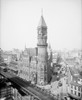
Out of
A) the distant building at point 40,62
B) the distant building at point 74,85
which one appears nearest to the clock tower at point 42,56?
the distant building at point 40,62

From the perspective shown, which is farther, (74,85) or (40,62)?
(40,62)

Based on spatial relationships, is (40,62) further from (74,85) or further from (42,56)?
(74,85)

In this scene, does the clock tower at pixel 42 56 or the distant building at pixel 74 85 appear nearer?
the distant building at pixel 74 85

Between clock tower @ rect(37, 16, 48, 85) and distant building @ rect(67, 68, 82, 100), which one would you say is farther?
clock tower @ rect(37, 16, 48, 85)

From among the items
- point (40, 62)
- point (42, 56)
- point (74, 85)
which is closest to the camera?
point (74, 85)

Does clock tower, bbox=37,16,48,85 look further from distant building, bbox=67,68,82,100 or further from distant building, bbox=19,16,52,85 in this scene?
distant building, bbox=67,68,82,100

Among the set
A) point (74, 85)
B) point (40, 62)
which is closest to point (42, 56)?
point (40, 62)

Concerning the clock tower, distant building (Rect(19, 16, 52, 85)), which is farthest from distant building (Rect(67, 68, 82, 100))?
distant building (Rect(19, 16, 52, 85))

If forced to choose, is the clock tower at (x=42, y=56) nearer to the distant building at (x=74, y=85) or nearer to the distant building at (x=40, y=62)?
the distant building at (x=40, y=62)

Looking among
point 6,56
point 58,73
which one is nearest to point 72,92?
point 58,73

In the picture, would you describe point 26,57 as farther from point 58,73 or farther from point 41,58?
point 58,73

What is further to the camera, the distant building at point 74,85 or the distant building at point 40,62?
the distant building at point 40,62
